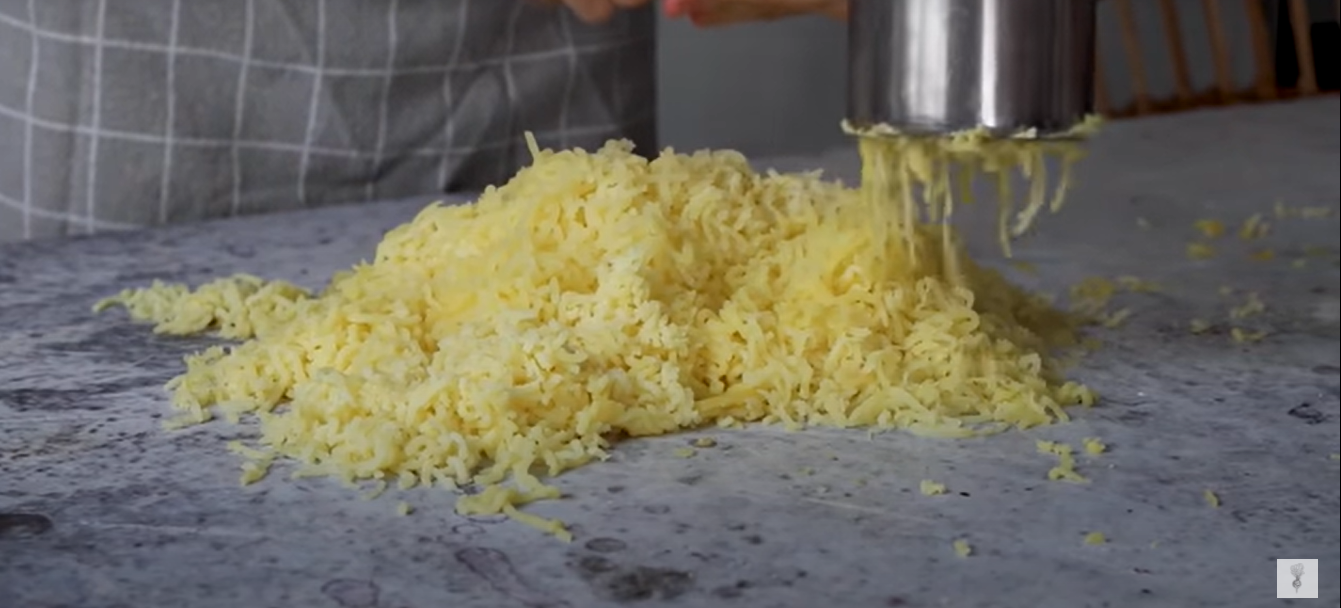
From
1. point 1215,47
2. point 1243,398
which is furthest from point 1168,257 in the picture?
point 1215,47

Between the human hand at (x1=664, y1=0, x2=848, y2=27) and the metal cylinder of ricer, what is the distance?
15.1 inches

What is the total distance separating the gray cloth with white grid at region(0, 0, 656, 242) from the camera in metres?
1.42

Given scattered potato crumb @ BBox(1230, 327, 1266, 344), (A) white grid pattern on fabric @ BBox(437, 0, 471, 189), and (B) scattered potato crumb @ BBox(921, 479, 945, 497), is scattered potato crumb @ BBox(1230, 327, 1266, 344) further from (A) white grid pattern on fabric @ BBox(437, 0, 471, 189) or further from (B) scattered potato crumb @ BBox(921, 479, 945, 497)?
(A) white grid pattern on fabric @ BBox(437, 0, 471, 189)

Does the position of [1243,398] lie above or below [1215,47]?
below

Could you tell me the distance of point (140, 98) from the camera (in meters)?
1.42

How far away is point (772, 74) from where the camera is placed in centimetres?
253

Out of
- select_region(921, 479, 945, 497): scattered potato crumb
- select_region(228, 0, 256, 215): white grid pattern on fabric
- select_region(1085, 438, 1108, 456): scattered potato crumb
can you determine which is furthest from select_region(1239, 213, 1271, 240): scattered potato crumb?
select_region(228, 0, 256, 215): white grid pattern on fabric

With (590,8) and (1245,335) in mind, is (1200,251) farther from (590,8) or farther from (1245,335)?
(590,8)

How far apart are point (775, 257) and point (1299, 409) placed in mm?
321

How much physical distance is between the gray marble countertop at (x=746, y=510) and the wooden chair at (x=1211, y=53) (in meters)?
1.19

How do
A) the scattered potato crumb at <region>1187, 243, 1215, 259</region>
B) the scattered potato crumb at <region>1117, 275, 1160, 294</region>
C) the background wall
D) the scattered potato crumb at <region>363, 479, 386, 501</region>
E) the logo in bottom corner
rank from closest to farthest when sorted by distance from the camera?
the logo in bottom corner < the scattered potato crumb at <region>363, 479, 386, 501</region> < the scattered potato crumb at <region>1117, 275, 1160, 294</region> < the scattered potato crumb at <region>1187, 243, 1215, 259</region> < the background wall

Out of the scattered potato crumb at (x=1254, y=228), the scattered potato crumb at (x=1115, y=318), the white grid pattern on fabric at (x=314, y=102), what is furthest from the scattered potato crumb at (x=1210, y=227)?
the white grid pattern on fabric at (x=314, y=102)

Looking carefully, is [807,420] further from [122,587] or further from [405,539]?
[122,587]

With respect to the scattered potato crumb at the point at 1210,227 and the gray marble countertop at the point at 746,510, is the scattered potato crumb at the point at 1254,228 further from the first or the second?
the gray marble countertop at the point at 746,510
